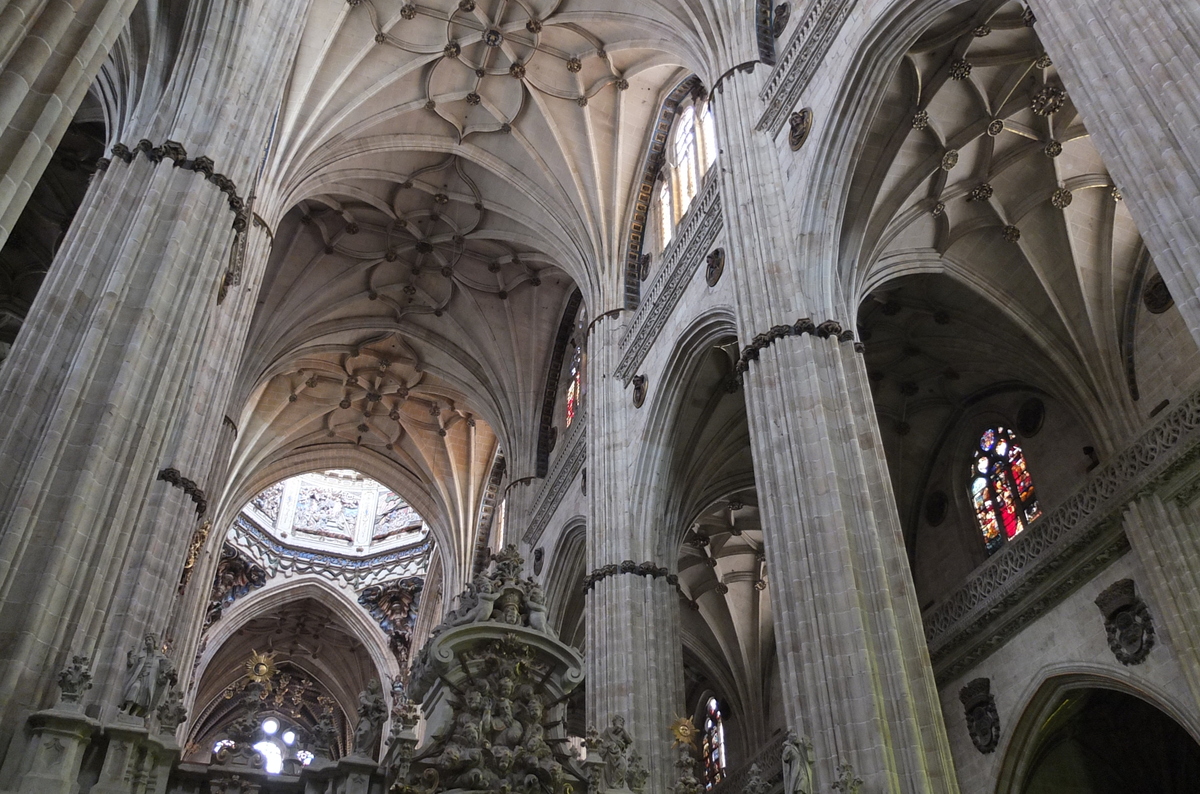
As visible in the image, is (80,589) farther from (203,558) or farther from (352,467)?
(352,467)

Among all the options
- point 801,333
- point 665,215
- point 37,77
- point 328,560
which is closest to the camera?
point 37,77

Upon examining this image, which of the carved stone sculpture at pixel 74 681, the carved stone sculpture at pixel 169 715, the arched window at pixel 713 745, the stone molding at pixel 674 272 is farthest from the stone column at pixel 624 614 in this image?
the arched window at pixel 713 745

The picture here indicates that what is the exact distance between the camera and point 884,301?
625 inches

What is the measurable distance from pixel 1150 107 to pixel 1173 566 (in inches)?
269

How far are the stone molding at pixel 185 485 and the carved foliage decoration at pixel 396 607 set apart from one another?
18.6 meters

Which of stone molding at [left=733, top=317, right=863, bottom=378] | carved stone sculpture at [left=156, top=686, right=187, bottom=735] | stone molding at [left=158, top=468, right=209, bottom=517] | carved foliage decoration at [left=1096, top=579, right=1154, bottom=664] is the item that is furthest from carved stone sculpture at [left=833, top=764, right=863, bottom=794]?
stone molding at [left=158, top=468, right=209, bottom=517]

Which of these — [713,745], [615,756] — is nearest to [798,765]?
[615,756]

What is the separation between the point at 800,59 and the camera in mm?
12883

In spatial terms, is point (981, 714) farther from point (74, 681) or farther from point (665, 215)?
point (74, 681)

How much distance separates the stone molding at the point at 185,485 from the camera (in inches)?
490

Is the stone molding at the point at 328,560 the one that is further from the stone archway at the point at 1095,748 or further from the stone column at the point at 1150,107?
the stone column at the point at 1150,107

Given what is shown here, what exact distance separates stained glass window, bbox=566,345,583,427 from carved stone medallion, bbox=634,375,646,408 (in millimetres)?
4522

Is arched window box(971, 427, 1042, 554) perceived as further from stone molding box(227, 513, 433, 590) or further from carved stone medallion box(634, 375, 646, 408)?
stone molding box(227, 513, 433, 590)

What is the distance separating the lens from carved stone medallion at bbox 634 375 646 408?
16.4 metres
